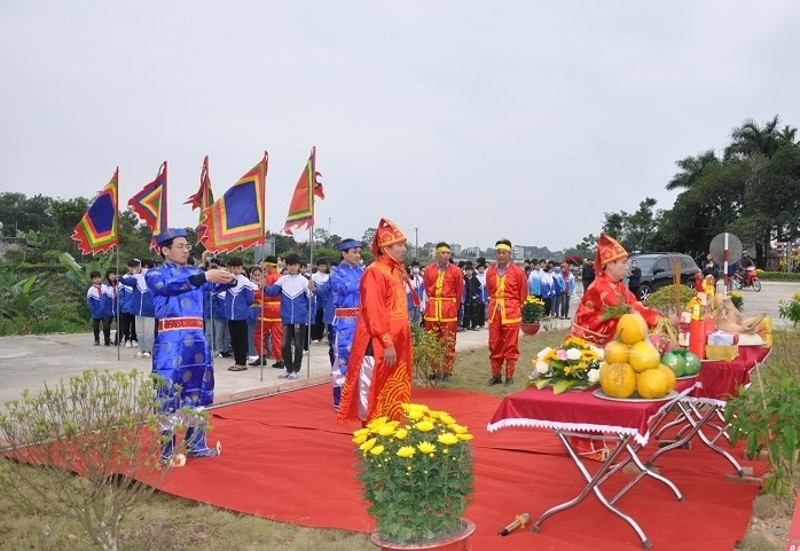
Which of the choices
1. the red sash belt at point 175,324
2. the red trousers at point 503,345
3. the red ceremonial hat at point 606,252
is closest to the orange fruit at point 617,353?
the red ceremonial hat at point 606,252

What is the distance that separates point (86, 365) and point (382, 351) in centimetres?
731

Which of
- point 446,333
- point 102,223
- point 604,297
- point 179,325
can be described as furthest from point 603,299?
point 102,223

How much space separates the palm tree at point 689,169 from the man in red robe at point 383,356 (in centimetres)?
4270

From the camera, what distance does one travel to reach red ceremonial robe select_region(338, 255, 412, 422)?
591cm

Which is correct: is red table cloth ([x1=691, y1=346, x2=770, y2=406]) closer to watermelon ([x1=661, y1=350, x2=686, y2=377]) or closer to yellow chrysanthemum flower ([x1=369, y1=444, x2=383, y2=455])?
watermelon ([x1=661, y1=350, x2=686, y2=377])

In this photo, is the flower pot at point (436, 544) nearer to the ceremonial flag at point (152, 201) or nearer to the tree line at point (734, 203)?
the ceremonial flag at point (152, 201)

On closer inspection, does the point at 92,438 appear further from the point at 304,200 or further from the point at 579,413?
the point at 304,200

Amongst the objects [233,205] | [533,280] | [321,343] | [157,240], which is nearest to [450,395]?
[233,205]

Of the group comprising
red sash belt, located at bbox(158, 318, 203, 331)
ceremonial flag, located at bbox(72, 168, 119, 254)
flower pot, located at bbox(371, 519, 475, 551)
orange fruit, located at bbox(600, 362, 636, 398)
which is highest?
ceremonial flag, located at bbox(72, 168, 119, 254)

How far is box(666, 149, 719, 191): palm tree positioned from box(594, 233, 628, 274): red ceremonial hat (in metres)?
42.5

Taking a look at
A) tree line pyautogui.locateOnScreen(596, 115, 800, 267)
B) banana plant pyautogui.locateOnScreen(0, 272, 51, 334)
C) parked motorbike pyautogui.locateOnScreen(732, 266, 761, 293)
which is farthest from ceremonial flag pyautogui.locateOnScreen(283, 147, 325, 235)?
tree line pyautogui.locateOnScreen(596, 115, 800, 267)

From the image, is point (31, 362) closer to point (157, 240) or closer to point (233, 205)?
point (233, 205)

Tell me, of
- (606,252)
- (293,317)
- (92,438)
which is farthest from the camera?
(293,317)

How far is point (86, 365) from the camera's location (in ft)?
37.2
